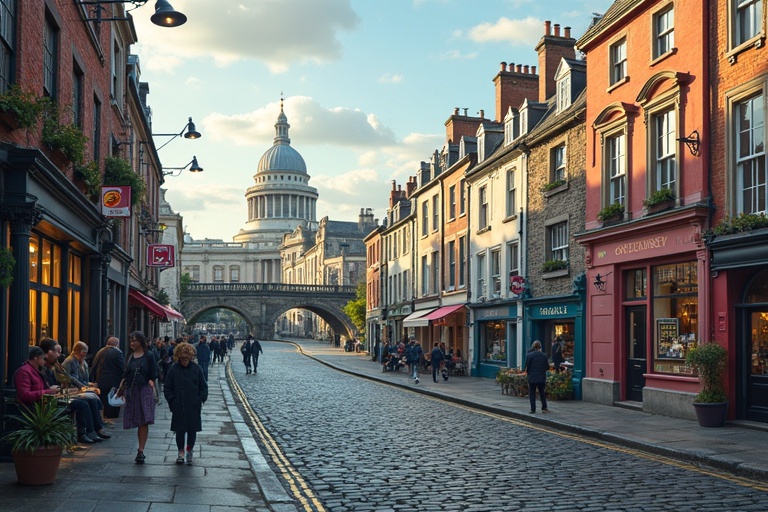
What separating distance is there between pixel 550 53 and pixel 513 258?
733 cm

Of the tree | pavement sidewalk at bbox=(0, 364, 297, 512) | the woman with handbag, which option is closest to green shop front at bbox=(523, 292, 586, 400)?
pavement sidewalk at bbox=(0, 364, 297, 512)

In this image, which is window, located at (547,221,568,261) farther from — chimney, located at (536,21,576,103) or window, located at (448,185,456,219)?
window, located at (448,185,456,219)

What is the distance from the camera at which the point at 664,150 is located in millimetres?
18484

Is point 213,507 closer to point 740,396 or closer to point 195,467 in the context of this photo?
point 195,467

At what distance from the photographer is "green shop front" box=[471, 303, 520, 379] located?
29.0 m

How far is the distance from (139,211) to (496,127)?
45.9 ft

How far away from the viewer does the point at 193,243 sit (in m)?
171

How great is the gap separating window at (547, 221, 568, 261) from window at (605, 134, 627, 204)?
137 inches

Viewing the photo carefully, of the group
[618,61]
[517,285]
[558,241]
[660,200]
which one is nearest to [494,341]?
[517,285]

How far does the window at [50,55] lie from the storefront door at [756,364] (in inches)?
504

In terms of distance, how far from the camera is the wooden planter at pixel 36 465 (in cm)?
884

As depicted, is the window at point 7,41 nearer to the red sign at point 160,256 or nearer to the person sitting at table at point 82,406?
the person sitting at table at point 82,406

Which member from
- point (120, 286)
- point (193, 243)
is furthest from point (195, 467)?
point (193, 243)

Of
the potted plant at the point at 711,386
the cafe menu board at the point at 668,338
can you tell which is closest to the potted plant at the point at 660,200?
the cafe menu board at the point at 668,338
